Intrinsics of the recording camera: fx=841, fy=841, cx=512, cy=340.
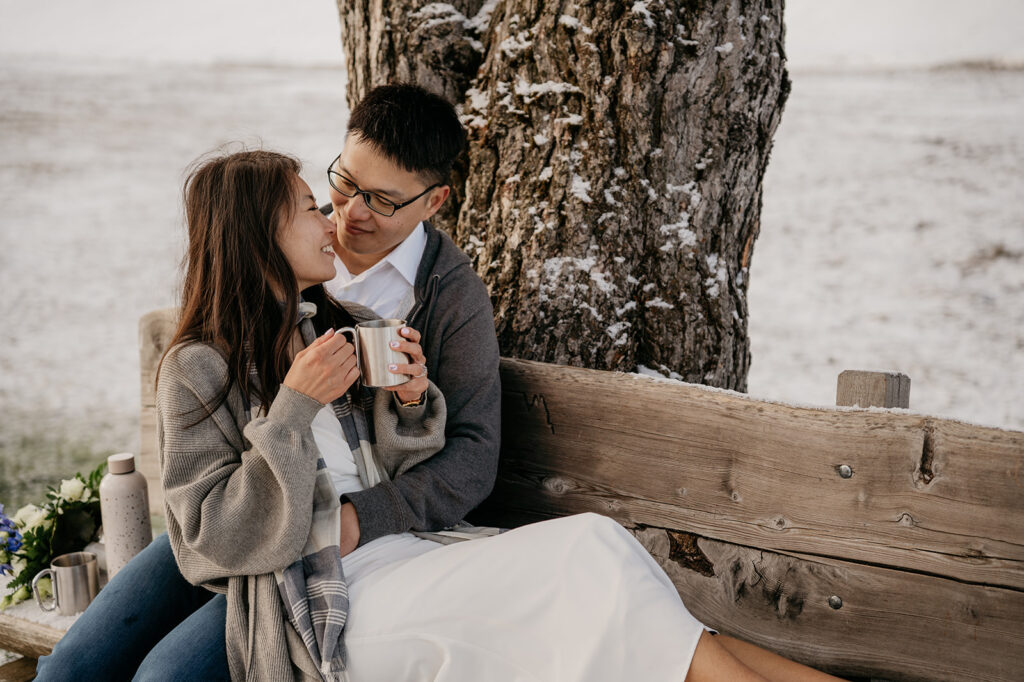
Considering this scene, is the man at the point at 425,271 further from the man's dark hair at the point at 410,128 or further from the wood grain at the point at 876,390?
the wood grain at the point at 876,390

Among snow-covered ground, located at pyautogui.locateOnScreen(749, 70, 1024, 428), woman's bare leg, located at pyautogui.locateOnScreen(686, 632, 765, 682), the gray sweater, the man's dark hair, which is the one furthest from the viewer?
snow-covered ground, located at pyautogui.locateOnScreen(749, 70, 1024, 428)

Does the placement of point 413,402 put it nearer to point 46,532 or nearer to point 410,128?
point 410,128

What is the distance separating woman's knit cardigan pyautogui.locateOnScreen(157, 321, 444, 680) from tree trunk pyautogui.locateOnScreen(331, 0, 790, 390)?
35.2 inches

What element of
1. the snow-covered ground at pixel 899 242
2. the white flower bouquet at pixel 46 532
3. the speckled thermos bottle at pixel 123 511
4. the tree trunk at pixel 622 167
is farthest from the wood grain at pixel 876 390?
the snow-covered ground at pixel 899 242

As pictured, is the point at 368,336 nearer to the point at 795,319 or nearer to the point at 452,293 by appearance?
the point at 452,293

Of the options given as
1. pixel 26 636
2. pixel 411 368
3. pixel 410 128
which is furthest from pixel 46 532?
pixel 410 128

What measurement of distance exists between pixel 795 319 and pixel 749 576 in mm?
4242

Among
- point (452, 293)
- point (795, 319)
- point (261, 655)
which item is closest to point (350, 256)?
point (452, 293)

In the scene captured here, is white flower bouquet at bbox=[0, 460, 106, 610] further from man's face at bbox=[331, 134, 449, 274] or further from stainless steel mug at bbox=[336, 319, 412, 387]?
stainless steel mug at bbox=[336, 319, 412, 387]

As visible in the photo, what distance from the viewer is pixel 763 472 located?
1.88 m

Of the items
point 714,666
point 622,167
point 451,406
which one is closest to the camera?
point 714,666

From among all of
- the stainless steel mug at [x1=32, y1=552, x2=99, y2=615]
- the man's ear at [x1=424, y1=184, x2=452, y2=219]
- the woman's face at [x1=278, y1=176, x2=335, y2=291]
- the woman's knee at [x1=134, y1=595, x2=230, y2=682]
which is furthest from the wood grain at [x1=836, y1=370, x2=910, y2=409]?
the stainless steel mug at [x1=32, y1=552, x2=99, y2=615]

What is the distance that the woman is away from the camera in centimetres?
148

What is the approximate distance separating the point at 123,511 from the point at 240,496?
979 mm
